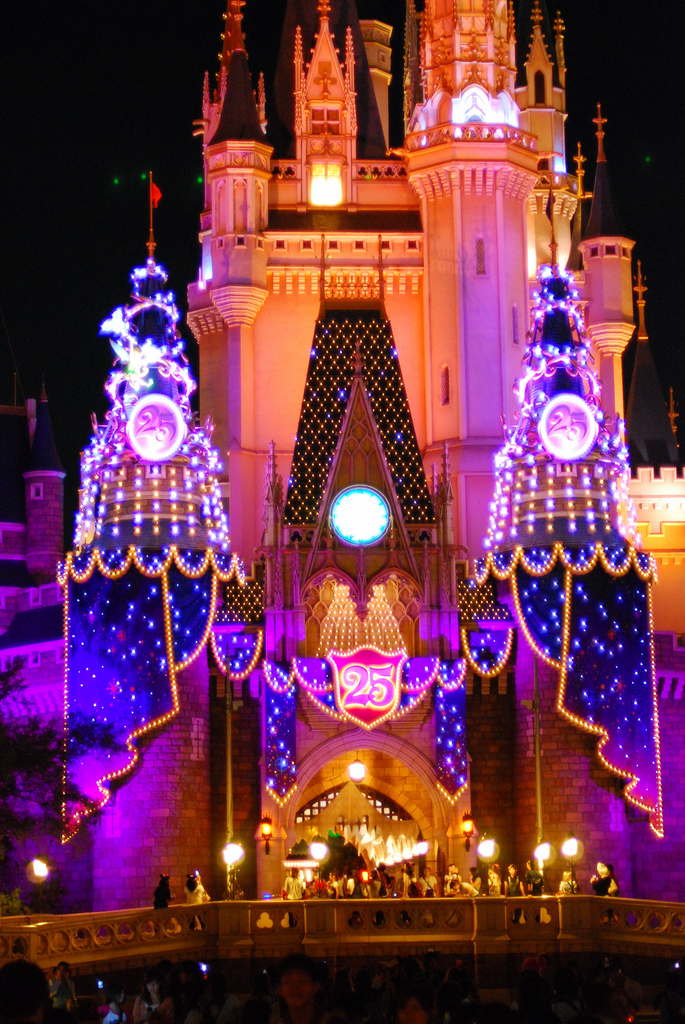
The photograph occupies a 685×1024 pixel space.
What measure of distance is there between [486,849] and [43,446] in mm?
22742

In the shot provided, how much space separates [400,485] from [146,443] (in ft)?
17.9

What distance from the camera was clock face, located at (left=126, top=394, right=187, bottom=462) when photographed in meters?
38.5

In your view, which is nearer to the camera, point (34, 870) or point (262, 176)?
point (34, 870)

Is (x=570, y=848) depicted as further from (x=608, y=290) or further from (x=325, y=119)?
(x=325, y=119)

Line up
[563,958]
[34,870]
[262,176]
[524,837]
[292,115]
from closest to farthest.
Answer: [563,958] < [34,870] < [524,837] < [262,176] < [292,115]

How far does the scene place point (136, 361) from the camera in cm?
3931

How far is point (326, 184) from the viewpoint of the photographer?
165 ft

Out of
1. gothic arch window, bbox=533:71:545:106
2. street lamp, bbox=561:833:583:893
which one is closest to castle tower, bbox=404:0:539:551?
gothic arch window, bbox=533:71:545:106

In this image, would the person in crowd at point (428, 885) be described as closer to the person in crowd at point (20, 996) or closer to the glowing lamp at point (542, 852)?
the glowing lamp at point (542, 852)

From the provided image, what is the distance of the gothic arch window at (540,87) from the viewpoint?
54.2 metres

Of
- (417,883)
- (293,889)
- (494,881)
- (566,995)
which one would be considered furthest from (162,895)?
(566,995)

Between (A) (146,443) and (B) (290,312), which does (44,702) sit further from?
(B) (290,312)

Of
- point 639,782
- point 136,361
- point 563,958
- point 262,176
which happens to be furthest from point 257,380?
point 563,958

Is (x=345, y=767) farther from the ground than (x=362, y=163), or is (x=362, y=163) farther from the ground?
(x=362, y=163)
